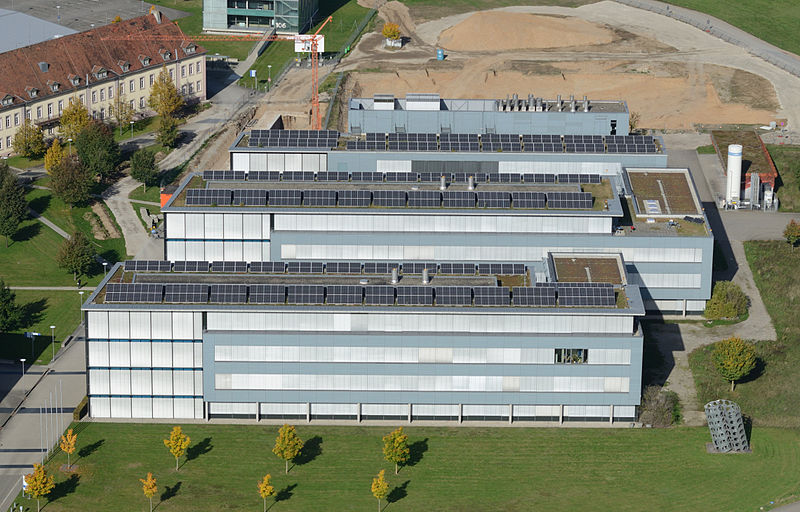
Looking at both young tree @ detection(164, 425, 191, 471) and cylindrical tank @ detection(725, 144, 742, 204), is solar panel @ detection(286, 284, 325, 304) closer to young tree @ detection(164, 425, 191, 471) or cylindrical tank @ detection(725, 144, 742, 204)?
young tree @ detection(164, 425, 191, 471)

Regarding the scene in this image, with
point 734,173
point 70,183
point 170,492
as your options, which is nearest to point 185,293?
point 170,492

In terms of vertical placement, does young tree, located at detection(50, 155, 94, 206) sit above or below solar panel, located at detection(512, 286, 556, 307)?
below

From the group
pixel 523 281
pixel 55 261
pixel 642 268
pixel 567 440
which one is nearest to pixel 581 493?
pixel 567 440

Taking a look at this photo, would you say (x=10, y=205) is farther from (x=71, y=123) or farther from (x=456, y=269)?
(x=456, y=269)

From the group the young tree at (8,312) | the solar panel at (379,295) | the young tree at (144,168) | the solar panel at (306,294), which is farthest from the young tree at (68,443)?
the young tree at (144,168)

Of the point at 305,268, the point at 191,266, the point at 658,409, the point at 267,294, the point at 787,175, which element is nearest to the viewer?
the point at 267,294

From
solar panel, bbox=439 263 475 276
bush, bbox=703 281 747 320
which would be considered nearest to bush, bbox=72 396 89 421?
solar panel, bbox=439 263 475 276

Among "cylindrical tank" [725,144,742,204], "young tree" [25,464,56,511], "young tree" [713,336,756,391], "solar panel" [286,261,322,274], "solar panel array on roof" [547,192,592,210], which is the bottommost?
"young tree" [25,464,56,511]

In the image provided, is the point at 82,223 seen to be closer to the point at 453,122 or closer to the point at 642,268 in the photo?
the point at 453,122
